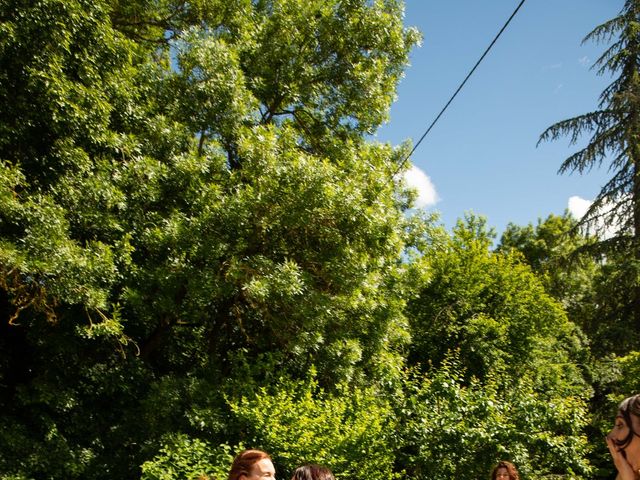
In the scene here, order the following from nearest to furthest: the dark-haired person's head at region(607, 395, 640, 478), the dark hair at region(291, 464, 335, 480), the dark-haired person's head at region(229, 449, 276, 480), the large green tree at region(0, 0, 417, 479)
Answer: the dark-haired person's head at region(607, 395, 640, 478), the dark-haired person's head at region(229, 449, 276, 480), the dark hair at region(291, 464, 335, 480), the large green tree at region(0, 0, 417, 479)

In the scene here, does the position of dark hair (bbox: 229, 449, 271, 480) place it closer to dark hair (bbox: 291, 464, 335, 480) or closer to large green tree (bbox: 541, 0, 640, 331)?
dark hair (bbox: 291, 464, 335, 480)

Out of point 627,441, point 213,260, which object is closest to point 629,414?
point 627,441

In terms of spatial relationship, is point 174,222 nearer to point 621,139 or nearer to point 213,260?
point 213,260

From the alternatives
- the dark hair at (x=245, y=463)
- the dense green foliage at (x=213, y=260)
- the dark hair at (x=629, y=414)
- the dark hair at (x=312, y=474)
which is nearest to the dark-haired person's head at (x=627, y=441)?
the dark hair at (x=629, y=414)

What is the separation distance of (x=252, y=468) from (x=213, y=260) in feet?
25.8

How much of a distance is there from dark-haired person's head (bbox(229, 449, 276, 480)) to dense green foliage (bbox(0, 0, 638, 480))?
20.7 feet

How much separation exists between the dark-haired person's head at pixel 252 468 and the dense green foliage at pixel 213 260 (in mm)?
6321

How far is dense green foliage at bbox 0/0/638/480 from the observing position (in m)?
9.84

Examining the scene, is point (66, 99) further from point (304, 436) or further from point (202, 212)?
point (304, 436)

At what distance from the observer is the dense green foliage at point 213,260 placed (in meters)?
9.84

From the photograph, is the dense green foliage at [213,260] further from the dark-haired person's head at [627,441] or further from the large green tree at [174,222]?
the dark-haired person's head at [627,441]

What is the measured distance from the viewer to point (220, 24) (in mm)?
13711

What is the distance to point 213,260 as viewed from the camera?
11.2m

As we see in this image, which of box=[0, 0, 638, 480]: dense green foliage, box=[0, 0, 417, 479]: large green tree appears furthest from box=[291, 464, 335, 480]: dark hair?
box=[0, 0, 417, 479]: large green tree
